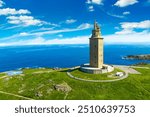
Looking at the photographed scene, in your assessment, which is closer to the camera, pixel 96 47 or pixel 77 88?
pixel 77 88

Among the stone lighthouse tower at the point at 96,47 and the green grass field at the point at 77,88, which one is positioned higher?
the stone lighthouse tower at the point at 96,47

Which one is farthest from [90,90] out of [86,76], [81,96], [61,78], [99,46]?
[99,46]

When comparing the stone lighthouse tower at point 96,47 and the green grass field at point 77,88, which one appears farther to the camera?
the stone lighthouse tower at point 96,47

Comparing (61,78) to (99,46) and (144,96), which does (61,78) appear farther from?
(144,96)

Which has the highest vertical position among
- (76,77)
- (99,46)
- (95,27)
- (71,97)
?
(95,27)

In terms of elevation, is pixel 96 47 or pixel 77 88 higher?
pixel 96 47
